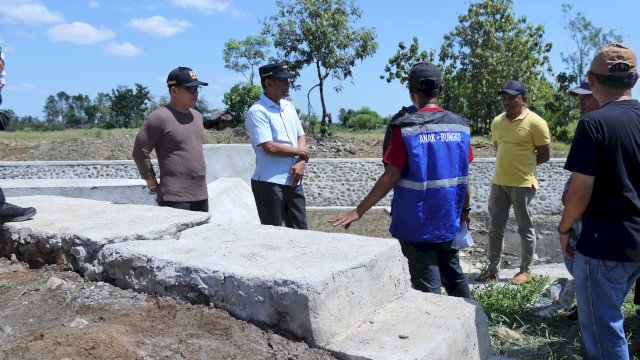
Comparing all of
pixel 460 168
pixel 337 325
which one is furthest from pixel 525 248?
pixel 337 325

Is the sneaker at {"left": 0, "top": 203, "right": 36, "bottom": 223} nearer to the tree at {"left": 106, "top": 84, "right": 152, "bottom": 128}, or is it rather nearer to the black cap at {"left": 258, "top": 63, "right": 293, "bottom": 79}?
the black cap at {"left": 258, "top": 63, "right": 293, "bottom": 79}

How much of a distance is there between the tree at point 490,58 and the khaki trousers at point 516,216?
16.2m

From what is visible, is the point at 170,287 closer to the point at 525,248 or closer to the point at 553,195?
the point at 525,248

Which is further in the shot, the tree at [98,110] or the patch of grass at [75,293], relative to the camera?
the tree at [98,110]

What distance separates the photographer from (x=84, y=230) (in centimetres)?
295

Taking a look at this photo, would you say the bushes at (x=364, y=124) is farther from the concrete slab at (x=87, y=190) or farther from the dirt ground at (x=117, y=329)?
the dirt ground at (x=117, y=329)

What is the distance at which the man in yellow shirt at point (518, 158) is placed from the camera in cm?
477

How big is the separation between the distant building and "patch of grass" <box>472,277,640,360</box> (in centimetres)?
1823

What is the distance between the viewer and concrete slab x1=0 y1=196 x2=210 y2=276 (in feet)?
9.28

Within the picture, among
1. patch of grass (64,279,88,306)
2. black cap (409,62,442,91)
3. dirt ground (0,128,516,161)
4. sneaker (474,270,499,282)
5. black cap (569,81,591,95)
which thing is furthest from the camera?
dirt ground (0,128,516,161)

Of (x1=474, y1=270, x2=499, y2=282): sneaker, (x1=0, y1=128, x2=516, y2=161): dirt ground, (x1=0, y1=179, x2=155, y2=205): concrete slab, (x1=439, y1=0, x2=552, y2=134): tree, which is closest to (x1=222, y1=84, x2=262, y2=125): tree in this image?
(x1=0, y1=128, x2=516, y2=161): dirt ground

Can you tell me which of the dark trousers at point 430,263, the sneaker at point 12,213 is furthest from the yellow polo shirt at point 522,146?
the sneaker at point 12,213

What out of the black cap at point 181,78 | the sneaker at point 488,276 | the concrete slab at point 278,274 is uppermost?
the black cap at point 181,78

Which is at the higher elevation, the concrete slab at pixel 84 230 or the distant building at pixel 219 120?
the distant building at pixel 219 120
